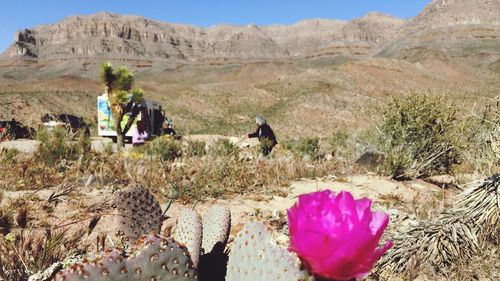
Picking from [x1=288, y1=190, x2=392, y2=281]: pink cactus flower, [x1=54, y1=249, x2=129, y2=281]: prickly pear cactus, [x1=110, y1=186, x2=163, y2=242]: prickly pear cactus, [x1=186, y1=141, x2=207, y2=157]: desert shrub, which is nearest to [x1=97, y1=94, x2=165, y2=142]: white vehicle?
[x1=186, y1=141, x2=207, y2=157]: desert shrub

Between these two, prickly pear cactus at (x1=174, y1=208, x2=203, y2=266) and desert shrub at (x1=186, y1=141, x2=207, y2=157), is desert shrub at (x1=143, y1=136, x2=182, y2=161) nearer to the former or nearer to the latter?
desert shrub at (x1=186, y1=141, x2=207, y2=157)

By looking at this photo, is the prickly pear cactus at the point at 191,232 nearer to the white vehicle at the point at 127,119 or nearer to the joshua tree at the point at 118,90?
the joshua tree at the point at 118,90

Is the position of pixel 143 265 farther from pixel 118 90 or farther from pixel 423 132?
pixel 118 90

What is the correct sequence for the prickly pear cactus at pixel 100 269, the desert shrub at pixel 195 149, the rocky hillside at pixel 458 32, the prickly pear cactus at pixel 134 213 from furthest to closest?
the rocky hillside at pixel 458 32
the desert shrub at pixel 195 149
the prickly pear cactus at pixel 134 213
the prickly pear cactus at pixel 100 269

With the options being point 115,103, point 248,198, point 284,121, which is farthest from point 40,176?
point 284,121

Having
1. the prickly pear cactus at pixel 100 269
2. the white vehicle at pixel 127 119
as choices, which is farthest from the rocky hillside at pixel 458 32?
the prickly pear cactus at pixel 100 269

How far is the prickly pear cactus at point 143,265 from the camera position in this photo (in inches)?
60.8

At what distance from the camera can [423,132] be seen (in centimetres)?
927

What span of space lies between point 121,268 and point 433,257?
3.38m

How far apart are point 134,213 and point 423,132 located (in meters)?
7.71

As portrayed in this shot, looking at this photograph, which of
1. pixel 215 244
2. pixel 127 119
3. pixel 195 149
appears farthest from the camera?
pixel 127 119

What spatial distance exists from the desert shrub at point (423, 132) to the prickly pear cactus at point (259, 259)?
275 inches

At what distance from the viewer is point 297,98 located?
51219 millimetres

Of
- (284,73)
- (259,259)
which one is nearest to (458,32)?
(284,73)
